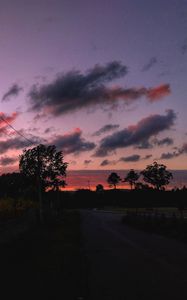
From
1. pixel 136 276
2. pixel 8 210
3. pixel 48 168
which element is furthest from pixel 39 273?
pixel 48 168

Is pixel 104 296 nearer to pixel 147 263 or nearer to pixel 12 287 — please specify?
pixel 12 287

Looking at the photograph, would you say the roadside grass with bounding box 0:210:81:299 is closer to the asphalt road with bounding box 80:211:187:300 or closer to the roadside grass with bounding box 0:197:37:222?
the asphalt road with bounding box 80:211:187:300

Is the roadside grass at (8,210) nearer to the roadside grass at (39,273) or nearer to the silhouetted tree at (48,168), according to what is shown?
the roadside grass at (39,273)

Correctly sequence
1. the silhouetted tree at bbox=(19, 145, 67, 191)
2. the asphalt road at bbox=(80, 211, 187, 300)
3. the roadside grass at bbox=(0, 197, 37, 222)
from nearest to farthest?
the asphalt road at bbox=(80, 211, 187, 300) < the roadside grass at bbox=(0, 197, 37, 222) < the silhouetted tree at bbox=(19, 145, 67, 191)

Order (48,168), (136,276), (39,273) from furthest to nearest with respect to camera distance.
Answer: (48,168)
(39,273)
(136,276)

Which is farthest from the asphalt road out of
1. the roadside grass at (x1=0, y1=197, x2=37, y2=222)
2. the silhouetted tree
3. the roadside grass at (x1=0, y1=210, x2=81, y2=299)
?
the silhouetted tree

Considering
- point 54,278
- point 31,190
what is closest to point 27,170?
point 31,190

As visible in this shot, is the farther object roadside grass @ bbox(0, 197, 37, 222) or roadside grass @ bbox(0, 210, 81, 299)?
roadside grass @ bbox(0, 197, 37, 222)

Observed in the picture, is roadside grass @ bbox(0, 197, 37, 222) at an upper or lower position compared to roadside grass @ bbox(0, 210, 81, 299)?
upper

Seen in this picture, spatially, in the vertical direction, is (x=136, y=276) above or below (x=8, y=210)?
below

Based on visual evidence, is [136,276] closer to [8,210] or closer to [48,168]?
[8,210]

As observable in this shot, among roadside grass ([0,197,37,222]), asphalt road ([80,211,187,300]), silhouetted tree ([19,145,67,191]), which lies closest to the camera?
asphalt road ([80,211,187,300])

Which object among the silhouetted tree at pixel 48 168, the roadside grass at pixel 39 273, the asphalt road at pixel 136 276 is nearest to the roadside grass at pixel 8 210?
the roadside grass at pixel 39 273

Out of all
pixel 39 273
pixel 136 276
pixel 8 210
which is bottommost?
pixel 136 276
